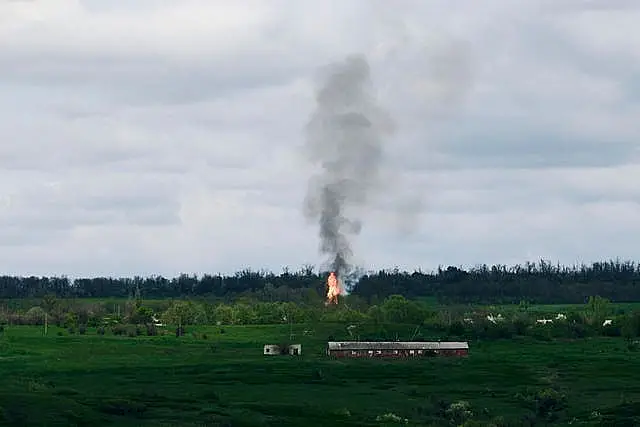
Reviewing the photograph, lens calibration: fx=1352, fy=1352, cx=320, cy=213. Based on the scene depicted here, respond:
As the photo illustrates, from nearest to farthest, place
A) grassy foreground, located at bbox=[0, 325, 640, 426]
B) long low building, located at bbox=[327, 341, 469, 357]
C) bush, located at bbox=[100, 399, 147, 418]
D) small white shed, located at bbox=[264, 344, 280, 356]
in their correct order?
bush, located at bbox=[100, 399, 147, 418] → grassy foreground, located at bbox=[0, 325, 640, 426] → long low building, located at bbox=[327, 341, 469, 357] → small white shed, located at bbox=[264, 344, 280, 356]

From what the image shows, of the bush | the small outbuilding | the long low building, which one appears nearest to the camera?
the bush

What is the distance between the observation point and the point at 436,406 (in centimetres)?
12544

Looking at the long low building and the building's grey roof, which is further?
the building's grey roof

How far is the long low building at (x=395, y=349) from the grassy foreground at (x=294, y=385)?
9.37 ft

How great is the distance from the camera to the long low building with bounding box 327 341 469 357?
17462 centimetres

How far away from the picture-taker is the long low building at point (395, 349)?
175m

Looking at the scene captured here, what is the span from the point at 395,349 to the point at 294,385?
37035mm

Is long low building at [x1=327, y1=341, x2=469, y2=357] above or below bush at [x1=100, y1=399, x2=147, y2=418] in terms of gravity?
above

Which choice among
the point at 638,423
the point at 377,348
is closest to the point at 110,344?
the point at 377,348

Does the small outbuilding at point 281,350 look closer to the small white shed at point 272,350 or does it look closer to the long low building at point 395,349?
the small white shed at point 272,350

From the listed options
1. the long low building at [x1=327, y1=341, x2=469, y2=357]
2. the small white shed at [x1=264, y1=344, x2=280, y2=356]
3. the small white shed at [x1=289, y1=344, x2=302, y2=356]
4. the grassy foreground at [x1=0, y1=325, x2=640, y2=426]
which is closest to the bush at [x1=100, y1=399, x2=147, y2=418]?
the grassy foreground at [x1=0, y1=325, x2=640, y2=426]

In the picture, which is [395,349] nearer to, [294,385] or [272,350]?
[272,350]

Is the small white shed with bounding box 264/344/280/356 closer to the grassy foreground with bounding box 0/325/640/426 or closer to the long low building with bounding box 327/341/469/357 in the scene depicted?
the grassy foreground with bounding box 0/325/640/426

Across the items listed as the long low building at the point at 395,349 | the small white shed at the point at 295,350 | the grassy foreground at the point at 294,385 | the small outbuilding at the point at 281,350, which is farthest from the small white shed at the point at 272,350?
the long low building at the point at 395,349
